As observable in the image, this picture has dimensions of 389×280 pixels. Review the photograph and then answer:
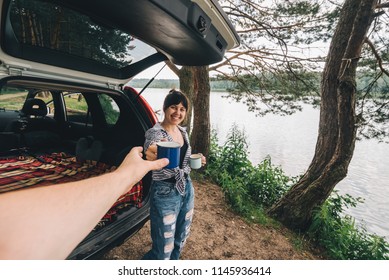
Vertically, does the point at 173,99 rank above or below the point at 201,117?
above

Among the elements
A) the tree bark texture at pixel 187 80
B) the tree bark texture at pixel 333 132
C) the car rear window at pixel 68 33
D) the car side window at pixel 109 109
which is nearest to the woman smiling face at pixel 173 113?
the car rear window at pixel 68 33

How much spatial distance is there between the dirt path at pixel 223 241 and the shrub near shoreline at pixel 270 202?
1.18ft

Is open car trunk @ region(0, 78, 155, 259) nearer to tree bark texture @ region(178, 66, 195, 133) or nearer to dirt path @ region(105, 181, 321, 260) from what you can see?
dirt path @ region(105, 181, 321, 260)

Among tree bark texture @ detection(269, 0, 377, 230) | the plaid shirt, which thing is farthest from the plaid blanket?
tree bark texture @ detection(269, 0, 377, 230)

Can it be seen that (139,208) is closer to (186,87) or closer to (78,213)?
(78,213)

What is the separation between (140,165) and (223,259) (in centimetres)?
237

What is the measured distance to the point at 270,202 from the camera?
5.00 m

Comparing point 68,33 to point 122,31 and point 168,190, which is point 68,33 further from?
point 168,190

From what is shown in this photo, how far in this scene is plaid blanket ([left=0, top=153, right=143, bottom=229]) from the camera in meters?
2.18

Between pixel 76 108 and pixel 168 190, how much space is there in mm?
2827

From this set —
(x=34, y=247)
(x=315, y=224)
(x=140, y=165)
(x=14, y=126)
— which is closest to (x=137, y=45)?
(x=140, y=165)

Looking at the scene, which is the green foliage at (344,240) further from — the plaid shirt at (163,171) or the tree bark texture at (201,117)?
the plaid shirt at (163,171)

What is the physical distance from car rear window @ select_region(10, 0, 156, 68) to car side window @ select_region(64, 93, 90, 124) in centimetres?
164

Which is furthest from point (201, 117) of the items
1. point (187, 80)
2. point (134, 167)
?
point (134, 167)
